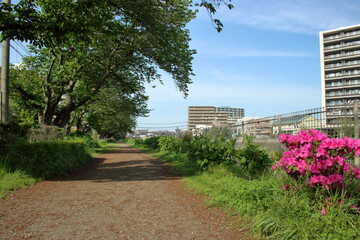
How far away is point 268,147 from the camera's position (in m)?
8.25

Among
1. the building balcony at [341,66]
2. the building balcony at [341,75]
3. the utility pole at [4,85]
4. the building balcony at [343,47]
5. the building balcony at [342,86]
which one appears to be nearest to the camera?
the utility pole at [4,85]

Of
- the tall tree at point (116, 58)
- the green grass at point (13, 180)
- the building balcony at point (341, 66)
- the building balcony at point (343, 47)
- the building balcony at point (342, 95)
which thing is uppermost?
the building balcony at point (343, 47)

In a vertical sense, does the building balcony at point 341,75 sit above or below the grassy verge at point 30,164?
above

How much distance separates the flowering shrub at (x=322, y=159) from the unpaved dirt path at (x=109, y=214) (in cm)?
115

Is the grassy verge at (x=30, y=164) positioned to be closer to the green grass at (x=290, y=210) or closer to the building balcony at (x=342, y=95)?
the green grass at (x=290, y=210)

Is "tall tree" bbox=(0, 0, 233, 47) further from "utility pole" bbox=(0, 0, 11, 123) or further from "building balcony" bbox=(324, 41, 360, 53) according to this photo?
"building balcony" bbox=(324, 41, 360, 53)

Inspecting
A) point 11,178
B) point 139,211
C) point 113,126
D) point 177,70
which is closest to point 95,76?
point 177,70

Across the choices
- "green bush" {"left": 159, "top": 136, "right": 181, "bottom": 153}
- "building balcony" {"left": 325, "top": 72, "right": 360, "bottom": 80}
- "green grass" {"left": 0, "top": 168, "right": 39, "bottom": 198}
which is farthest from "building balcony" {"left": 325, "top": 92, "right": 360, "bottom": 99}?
"green grass" {"left": 0, "top": 168, "right": 39, "bottom": 198}

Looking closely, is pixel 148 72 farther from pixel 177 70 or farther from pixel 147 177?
pixel 147 177

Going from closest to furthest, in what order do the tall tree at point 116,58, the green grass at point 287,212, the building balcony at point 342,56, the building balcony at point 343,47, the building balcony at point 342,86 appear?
the green grass at point 287,212 < the tall tree at point 116,58 < the building balcony at point 342,86 < the building balcony at point 342,56 < the building balcony at point 343,47

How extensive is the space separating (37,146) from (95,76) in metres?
7.59

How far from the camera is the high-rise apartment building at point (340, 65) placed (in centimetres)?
6744

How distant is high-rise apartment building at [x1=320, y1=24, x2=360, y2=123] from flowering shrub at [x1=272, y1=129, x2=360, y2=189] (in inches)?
2778

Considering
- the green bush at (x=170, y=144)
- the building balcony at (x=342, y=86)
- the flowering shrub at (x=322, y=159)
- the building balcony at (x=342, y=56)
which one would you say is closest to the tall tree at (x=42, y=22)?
the flowering shrub at (x=322, y=159)
